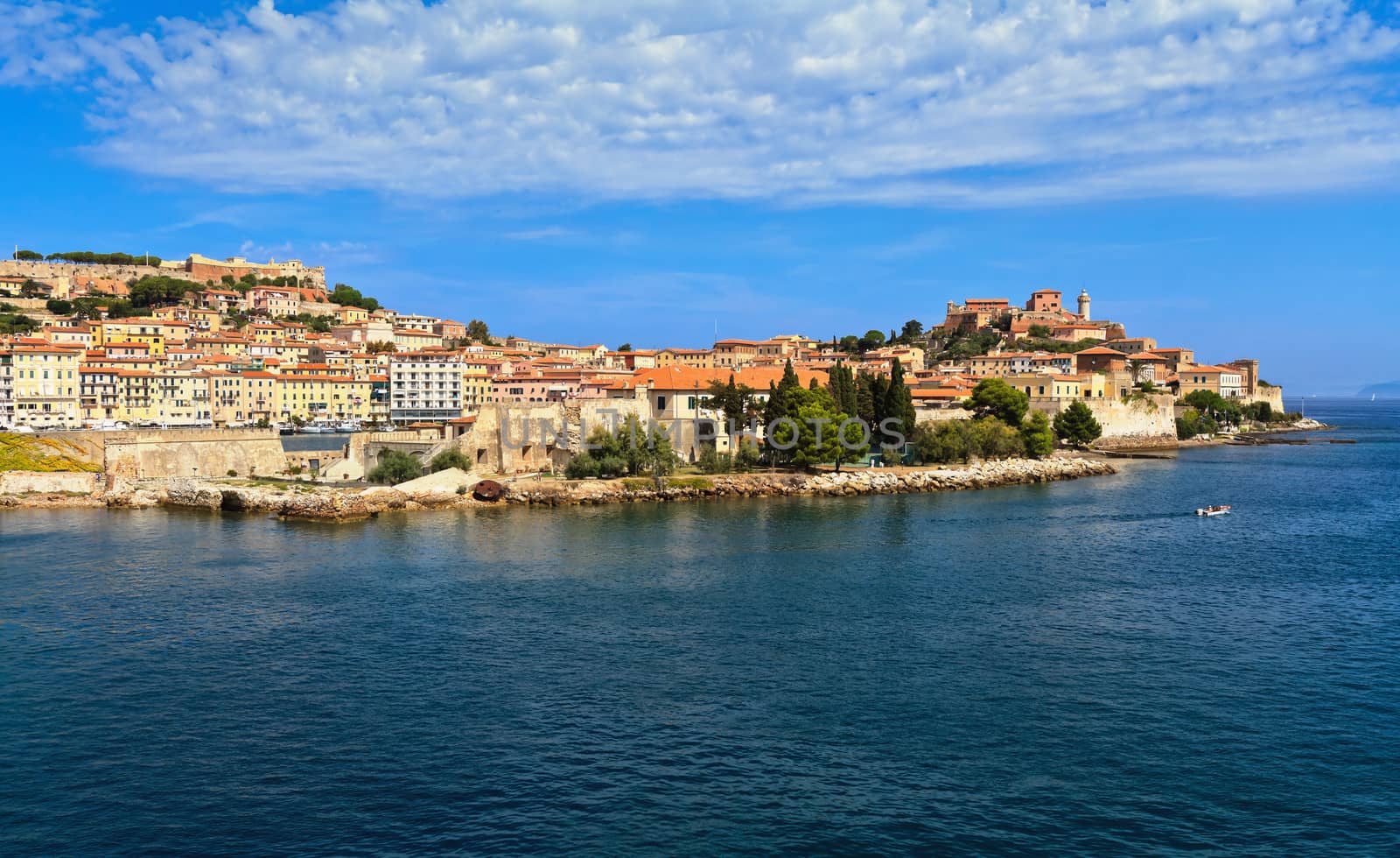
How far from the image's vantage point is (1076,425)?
51312mm

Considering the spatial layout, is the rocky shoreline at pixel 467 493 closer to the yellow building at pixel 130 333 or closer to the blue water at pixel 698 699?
the blue water at pixel 698 699

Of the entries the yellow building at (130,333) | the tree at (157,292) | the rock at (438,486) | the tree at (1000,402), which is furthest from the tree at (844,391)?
the tree at (157,292)

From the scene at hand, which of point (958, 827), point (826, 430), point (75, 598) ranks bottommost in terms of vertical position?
point (958, 827)

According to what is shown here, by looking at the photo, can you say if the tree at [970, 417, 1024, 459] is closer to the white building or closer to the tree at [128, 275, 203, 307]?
the white building

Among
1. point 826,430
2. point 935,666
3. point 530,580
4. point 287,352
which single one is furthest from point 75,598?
point 287,352

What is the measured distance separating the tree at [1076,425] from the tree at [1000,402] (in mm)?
5187

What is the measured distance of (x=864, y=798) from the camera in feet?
32.5

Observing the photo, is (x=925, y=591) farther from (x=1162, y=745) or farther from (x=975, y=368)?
(x=975, y=368)

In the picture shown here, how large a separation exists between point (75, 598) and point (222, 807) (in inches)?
405

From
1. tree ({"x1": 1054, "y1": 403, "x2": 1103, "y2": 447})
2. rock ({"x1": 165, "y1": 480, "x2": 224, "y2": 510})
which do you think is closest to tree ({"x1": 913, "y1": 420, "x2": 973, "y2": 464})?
tree ({"x1": 1054, "y1": 403, "x2": 1103, "y2": 447})

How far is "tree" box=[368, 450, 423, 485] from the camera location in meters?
33.1

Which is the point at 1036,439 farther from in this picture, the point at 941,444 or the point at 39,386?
the point at 39,386

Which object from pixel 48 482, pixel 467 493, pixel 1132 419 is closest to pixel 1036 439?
pixel 1132 419

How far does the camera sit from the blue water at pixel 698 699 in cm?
947
